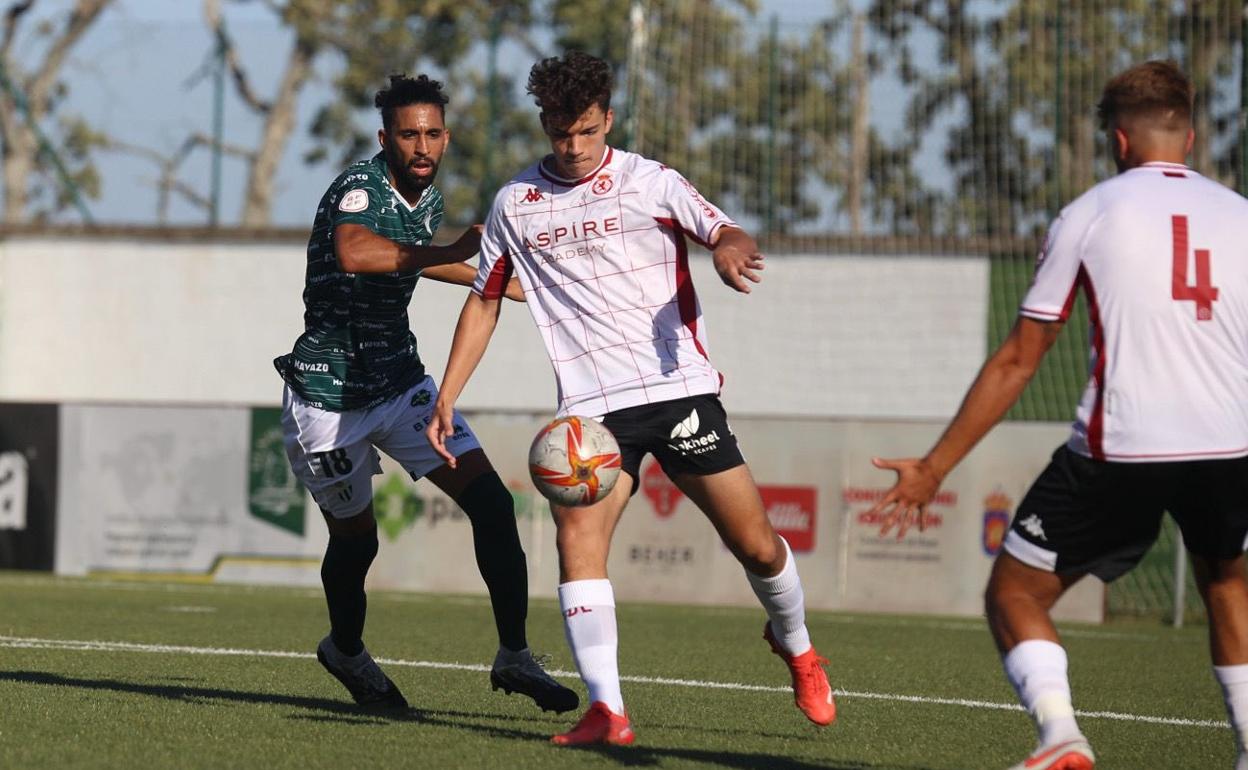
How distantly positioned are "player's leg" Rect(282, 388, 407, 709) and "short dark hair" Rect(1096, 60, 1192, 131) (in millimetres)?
3370

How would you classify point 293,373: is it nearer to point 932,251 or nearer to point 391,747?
point 391,747

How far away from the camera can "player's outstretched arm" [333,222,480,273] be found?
6.61m

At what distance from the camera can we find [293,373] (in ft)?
23.6

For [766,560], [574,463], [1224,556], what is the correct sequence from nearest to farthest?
[1224,556] < [574,463] < [766,560]

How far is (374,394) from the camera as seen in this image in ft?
23.4

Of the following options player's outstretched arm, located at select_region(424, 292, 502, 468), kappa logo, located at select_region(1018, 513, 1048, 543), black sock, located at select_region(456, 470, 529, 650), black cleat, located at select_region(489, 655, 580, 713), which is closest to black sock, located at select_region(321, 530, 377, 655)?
black sock, located at select_region(456, 470, 529, 650)

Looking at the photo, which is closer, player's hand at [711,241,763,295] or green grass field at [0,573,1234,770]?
player's hand at [711,241,763,295]

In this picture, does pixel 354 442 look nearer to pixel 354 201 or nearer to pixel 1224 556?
pixel 354 201

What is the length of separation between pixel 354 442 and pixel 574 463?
156cm

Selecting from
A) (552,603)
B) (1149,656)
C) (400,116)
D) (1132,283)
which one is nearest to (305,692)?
(400,116)

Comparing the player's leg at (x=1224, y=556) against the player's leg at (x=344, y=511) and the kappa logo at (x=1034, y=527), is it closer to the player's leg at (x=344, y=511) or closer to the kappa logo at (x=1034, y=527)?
the kappa logo at (x=1034, y=527)

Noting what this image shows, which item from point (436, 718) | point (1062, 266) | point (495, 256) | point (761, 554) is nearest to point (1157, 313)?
point (1062, 266)

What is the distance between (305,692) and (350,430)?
1.15 metres

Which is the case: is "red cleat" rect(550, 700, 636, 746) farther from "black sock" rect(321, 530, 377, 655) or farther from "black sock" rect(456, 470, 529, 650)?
"black sock" rect(321, 530, 377, 655)
